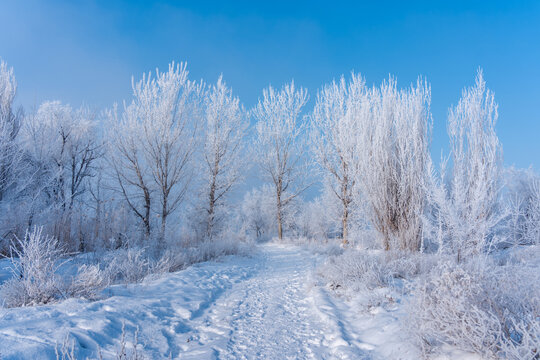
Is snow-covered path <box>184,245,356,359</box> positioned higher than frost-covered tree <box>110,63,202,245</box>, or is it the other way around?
frost-covered tree <box>110,63,202,245</box>

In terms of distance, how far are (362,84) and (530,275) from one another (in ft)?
34.7

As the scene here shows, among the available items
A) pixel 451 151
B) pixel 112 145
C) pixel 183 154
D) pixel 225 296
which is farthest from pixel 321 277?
pixel 112 145

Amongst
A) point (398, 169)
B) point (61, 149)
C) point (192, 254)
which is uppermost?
point (61, 149)

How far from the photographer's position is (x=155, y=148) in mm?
9438

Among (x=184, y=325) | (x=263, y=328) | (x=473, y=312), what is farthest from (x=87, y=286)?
(x=473, y=312)

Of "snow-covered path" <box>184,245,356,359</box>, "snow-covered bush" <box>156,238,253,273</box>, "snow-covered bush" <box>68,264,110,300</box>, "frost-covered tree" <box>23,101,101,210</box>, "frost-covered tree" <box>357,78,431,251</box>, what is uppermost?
"frost-covered tree" <box>23,101,101,210</box>

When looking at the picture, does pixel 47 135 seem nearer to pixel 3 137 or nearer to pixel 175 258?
pixel 3 137

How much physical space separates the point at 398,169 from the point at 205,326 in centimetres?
563

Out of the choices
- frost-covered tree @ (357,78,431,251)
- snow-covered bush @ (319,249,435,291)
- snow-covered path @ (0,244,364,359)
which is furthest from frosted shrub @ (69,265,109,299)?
frost-covered tree @ (357,78,431,251)

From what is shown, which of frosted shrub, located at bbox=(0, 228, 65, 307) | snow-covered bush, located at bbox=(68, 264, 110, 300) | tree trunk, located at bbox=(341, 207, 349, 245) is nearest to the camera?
frosted shrub, located at bbox=(0, 228, 65, 307)

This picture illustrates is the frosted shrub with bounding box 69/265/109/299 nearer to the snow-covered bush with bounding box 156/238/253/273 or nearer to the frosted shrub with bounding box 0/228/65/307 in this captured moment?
the frosted shrub with bounding box 0/228/65/307

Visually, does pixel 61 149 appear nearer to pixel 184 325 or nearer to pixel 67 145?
pixel 67 145

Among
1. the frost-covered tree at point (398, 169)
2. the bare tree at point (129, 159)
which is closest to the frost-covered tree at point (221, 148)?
the bare tree at point (129, 159)

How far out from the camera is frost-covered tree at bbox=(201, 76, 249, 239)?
13.1m
